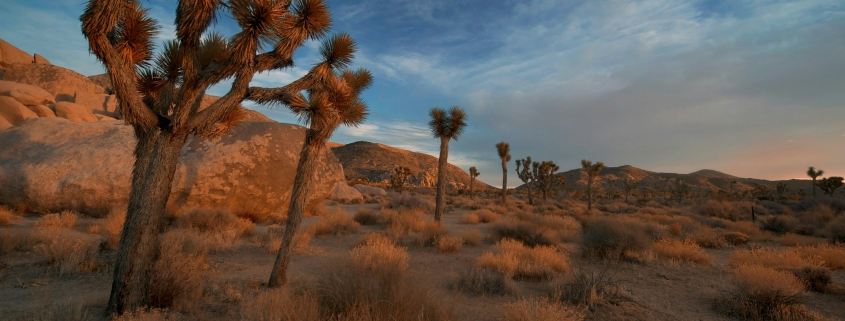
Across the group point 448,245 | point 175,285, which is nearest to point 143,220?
point 175,285

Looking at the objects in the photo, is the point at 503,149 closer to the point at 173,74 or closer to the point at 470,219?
the point at 470,219

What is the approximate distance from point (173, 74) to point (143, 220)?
2.42m

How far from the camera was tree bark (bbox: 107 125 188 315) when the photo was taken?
12.3 feet

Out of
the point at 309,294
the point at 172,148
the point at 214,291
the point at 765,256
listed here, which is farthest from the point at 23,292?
the point at 765,256

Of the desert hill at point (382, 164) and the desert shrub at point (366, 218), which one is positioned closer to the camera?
the desert shrub at point (366, 218)

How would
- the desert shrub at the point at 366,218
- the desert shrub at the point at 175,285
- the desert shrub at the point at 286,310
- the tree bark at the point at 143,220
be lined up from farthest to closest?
the desert shrub at the point at 366,218 < the desert shrub at the point at 175,285 < the tree bark at the point at 143,220 < the desert shrub at the point at 286,310

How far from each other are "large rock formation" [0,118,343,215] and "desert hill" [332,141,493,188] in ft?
158

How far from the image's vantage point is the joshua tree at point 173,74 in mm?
3756

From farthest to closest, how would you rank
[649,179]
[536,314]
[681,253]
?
[649,179]
[681,253]
[536,314]

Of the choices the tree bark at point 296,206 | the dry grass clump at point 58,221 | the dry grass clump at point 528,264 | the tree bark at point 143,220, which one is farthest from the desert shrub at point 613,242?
the dry grass clump at point 58,221

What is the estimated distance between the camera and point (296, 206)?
5.19 meters

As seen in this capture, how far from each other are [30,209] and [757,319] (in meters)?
17.2

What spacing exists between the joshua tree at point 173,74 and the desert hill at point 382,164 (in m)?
54.7

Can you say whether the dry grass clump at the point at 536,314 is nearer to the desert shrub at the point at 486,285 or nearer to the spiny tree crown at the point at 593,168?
the desert shrub at the point at 486,285
